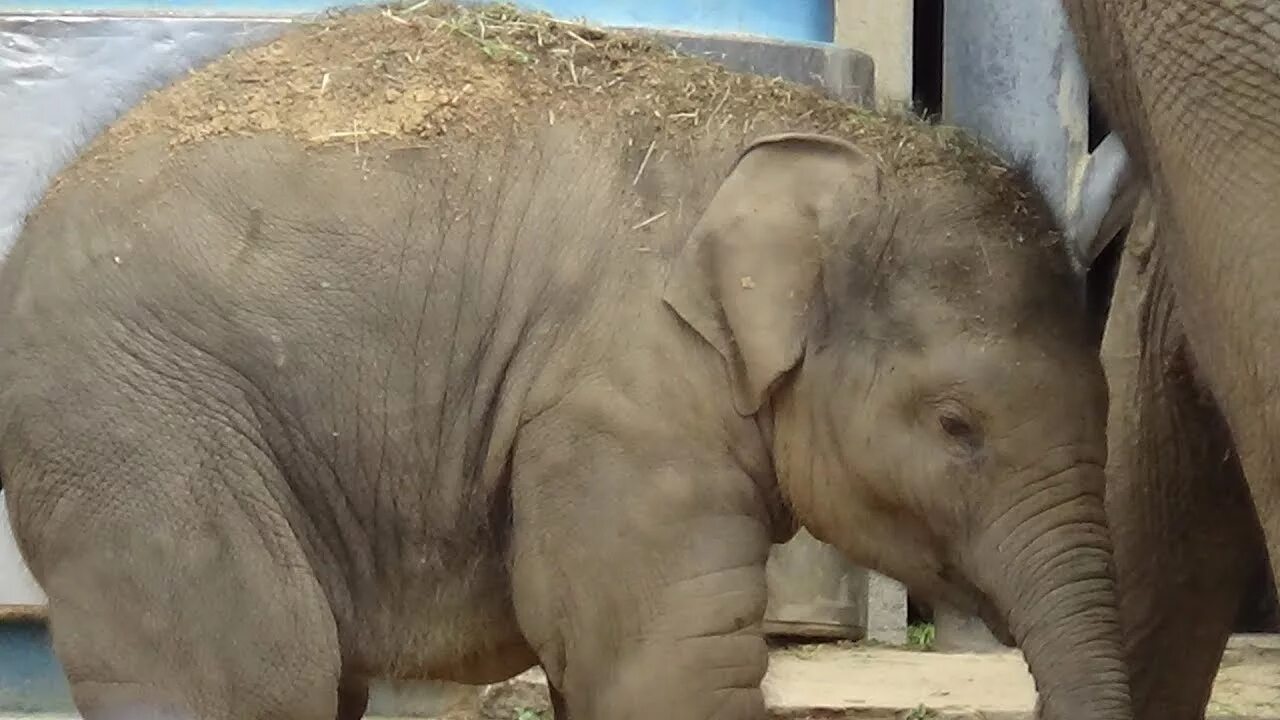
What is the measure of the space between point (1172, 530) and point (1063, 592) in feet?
2.30

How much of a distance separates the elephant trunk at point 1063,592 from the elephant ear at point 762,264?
1.38ft

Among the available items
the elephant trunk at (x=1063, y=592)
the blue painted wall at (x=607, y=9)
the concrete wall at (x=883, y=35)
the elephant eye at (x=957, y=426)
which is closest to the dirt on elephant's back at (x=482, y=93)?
the elephant eye at (x=957, y=426)

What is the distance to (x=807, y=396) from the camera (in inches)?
134

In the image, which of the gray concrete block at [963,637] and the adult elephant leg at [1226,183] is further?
the gray concrete block at [963,637]

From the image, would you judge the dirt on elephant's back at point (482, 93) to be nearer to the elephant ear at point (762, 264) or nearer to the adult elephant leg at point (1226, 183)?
the elephant ear at point (762, 264)

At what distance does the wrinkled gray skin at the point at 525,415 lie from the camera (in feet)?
10.9

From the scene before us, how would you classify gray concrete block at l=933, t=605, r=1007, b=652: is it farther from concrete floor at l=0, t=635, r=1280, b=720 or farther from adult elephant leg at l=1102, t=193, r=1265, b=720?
adult elephant leg at l=1102, t=193, r=1265, b=720

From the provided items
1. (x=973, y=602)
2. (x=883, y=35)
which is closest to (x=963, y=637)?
(x=883, y=35)

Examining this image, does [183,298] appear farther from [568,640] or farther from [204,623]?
[568,640]

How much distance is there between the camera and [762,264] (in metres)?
3.40

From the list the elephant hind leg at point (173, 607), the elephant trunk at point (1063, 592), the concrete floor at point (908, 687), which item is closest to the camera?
the elephant trunk at point (1063, 592)

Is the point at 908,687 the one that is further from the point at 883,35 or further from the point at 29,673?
the point at 29,673

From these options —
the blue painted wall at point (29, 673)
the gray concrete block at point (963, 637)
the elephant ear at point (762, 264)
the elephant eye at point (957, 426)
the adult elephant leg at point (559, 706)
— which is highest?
the elephant ear at point (762, 264)

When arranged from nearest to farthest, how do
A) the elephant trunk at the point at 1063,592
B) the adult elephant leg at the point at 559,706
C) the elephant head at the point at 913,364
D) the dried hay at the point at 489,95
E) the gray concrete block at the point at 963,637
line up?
the elephant trunk at the point at 1063,592, the elephant head at the point at 913,364, the dried hay at the point at 489,95, the adult elephant leg at the point at 559,706, the gray concrete block at the point at 963,637
